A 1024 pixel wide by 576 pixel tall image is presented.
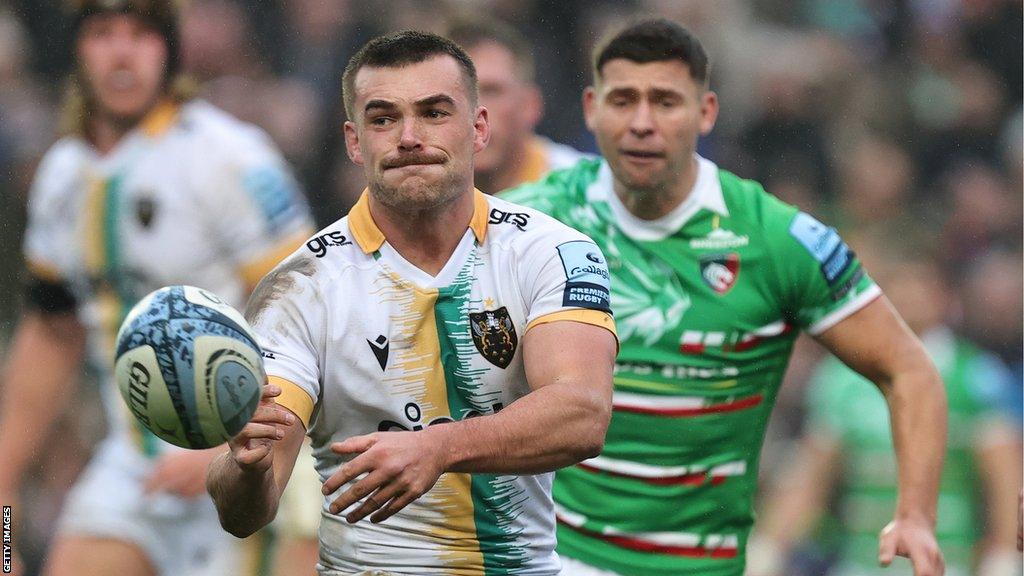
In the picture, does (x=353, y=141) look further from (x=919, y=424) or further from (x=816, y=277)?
(x=919, y=424)

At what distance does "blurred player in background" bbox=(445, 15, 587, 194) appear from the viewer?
8477 millimetres

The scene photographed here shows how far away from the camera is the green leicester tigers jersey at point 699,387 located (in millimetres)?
6000

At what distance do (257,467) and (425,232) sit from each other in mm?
894

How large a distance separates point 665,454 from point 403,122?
6.38ft

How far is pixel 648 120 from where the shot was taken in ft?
20.2

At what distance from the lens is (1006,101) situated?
43.9 ft

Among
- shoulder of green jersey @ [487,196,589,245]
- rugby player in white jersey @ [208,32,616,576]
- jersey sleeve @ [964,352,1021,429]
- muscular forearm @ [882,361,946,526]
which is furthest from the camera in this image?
jersey sleeve @ [964,352,1021,429]

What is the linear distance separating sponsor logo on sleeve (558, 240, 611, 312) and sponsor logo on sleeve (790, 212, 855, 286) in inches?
56.3

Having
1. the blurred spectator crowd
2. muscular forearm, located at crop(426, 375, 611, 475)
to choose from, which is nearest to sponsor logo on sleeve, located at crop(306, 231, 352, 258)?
muscular forearm, located at crop(426, 375, 611, 475)

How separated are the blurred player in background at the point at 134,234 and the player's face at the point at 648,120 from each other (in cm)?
179

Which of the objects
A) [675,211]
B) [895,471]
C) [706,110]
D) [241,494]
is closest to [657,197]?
[675,211]

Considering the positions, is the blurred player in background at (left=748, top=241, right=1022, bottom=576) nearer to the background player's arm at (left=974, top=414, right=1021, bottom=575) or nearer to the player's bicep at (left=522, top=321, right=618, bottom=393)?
the background player's arm at (left=974, top=414, right=1021, bottom=575)

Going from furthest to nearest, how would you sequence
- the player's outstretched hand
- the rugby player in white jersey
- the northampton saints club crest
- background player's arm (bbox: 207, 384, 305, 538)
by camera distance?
the northampton saints club crest, the rugby player in white jersey, background player's arm (bbox: 207, 384, 305, 538), the player's outstretched hand
